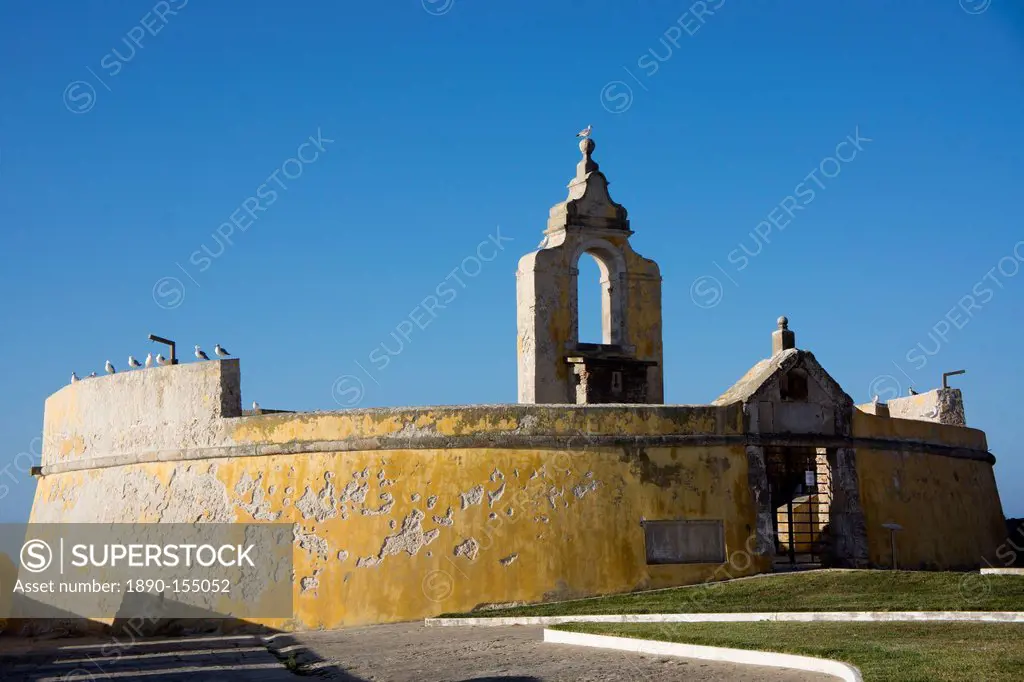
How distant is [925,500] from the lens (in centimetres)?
2191

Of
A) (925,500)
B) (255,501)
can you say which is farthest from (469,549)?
(925,500)

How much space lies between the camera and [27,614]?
75.4 ft

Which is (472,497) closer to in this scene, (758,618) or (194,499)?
(194,499)

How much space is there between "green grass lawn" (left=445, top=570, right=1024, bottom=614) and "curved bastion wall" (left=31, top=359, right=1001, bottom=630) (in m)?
0.65

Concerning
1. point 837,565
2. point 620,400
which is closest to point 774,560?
point 837,565

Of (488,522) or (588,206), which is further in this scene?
(588,206)

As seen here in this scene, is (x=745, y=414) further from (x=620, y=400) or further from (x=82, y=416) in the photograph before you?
(x=82, y=416)

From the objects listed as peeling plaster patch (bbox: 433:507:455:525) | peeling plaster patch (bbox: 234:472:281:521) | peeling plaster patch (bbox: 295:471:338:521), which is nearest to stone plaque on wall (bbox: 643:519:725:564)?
peeling plaster patch (bbox: 433:507:455:525)

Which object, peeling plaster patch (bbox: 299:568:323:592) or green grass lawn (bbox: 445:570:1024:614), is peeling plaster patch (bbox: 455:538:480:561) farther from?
peeling plaster patch (bbox: 299:568:323:592)

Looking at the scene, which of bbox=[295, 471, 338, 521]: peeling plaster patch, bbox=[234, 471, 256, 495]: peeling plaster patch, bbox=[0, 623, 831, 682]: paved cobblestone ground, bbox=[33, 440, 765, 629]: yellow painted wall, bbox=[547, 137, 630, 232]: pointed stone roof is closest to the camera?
bbox=[0, 623, 831, 682]: paved cobblestone ground

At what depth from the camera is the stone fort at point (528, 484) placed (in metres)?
19.1

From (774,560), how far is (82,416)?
12382 millimetres

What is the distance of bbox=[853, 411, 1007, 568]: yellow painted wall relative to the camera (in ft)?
68.5

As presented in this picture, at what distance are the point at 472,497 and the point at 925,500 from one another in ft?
26.0
